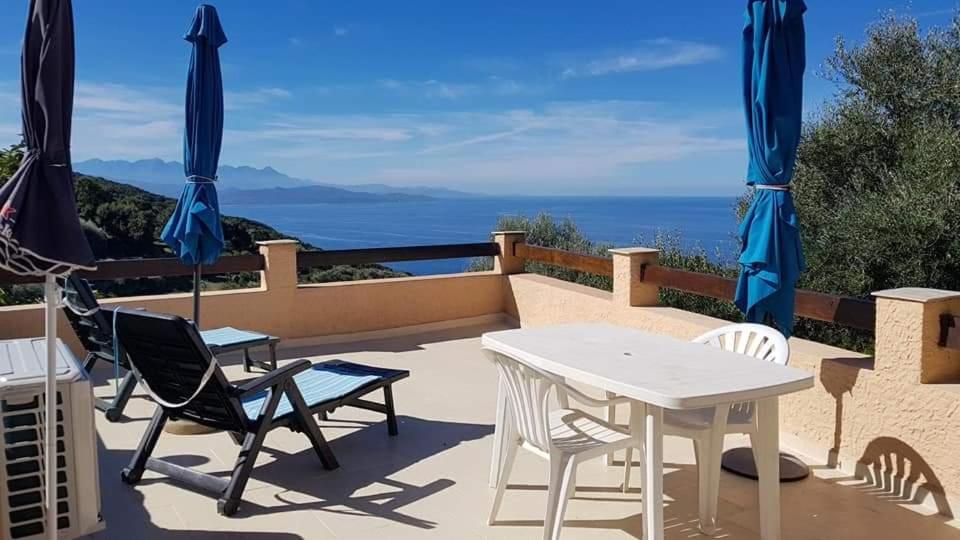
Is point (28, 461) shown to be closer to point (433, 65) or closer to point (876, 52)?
point (876, 52)

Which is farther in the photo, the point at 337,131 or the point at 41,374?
the point at 337,131

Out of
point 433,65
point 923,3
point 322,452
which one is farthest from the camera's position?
point 433,65

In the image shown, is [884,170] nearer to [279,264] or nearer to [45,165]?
[279,264]

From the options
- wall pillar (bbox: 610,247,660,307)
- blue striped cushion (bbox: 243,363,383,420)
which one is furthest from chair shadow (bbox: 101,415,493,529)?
wall pillar (bbox: 610,247,660,307)

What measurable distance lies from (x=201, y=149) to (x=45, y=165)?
7.58ft

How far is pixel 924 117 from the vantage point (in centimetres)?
976

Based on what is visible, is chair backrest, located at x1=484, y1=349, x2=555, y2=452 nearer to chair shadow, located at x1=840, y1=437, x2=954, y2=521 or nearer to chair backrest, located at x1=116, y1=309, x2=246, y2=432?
chair backrest, located at x1=116, y1=309, x2=246, y2=432

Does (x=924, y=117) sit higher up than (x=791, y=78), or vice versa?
(x=924, y=117)

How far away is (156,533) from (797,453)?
10.8 feet

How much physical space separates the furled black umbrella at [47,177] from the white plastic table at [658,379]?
5.42 feet

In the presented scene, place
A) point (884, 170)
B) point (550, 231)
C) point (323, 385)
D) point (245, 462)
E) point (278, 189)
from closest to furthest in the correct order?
point (245, 462)
point (323, 385)
point (884, 170)
point (550, 231)
point (278, 189)

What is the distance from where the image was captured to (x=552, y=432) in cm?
296

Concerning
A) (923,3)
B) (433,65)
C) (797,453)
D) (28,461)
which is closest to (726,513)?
(797,453)

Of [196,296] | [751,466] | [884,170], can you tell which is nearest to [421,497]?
[751,466]
